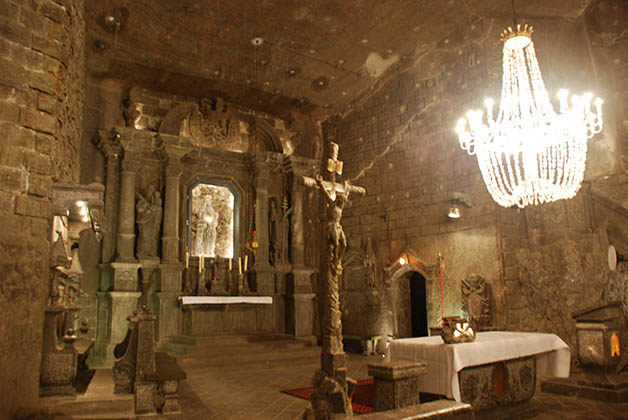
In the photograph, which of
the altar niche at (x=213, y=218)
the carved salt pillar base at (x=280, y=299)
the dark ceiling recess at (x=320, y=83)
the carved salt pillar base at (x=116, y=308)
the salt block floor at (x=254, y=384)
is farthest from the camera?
the dark ceiling recess at (x=320, y=83)

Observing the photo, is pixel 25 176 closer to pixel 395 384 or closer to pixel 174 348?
pixel 395 384

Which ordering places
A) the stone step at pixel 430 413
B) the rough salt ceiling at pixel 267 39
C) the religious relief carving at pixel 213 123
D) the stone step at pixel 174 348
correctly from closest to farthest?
the stone step at pixel 430 413, the stone step at pixel 174 348, the rough salt ceiling at pixel 267 39, the religious relief carving at pixel 213 123

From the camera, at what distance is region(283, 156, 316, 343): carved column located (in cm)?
1066

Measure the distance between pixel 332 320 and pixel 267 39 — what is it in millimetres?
6755

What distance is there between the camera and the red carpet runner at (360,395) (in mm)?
5371

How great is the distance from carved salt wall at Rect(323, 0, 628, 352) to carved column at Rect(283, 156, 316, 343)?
47.0 inches

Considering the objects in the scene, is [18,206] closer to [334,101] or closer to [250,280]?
[250,280]

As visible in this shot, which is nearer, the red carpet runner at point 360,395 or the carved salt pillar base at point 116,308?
the red carpet runner at point 360,395

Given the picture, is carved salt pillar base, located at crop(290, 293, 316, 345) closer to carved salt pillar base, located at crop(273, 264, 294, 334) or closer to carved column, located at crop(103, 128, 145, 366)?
carved salt pillar base, located at crop(273, 264, 294, 334)

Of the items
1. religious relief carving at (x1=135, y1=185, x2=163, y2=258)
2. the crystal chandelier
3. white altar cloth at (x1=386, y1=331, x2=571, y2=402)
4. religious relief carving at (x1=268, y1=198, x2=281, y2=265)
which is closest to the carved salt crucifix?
white altar cloth at (x1=386, y1=331, x2=571, y2=402)

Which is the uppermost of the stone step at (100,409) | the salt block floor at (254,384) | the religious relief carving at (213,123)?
the religious relief carving at (213,123)

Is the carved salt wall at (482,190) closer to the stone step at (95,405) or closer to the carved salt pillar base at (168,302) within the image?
the carved salt pillar base at (168,302)

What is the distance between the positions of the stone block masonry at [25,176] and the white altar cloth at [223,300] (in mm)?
4491

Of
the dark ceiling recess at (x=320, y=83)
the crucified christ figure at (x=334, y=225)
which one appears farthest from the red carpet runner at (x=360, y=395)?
the dark ceiling recess at (x=320, y=83)
